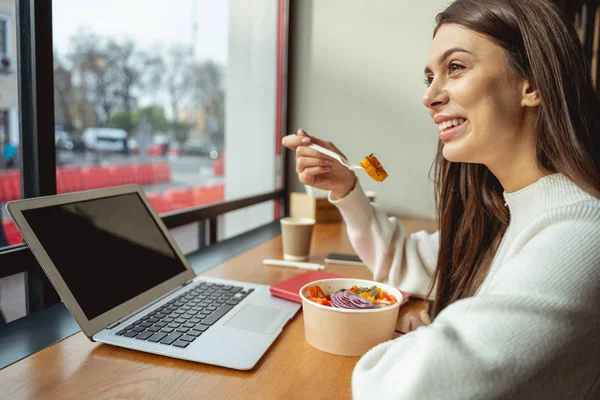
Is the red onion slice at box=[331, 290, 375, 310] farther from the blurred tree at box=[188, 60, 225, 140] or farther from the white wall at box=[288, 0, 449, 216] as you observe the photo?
the blurred tree at box=[188, 60, 225, 140]

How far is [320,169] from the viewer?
3.66 ft

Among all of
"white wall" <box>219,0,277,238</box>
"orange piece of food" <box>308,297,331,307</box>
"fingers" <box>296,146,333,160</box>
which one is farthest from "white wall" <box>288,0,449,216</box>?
"orange piece of food" <box>308,297,331,307</box>

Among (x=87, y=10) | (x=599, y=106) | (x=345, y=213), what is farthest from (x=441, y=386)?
(x=87, y=10)

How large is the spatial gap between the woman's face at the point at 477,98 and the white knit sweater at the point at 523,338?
0.23m

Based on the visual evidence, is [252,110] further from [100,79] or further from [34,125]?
[34,125]

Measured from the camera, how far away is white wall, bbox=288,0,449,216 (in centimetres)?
215

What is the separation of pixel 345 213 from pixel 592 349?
67 cm

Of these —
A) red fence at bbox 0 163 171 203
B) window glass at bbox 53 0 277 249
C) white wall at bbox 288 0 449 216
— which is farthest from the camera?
red fence at bbox 0 163 171 203

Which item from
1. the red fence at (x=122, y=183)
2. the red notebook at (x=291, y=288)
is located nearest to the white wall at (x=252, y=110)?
the red fence at (x=122, y=183)

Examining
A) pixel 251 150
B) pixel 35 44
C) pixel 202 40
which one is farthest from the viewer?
pixel 251 150

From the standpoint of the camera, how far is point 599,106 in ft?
2.48

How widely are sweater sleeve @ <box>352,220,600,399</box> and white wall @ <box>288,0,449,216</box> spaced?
1.63 m

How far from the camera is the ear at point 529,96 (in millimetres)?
768

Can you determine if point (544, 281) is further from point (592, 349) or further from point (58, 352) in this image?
point (58, 352)
